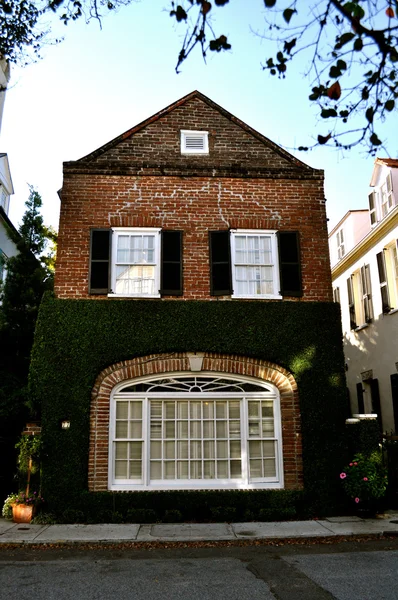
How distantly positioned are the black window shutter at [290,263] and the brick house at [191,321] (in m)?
0.02

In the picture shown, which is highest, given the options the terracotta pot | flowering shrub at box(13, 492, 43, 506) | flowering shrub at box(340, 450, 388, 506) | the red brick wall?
the red brick wall

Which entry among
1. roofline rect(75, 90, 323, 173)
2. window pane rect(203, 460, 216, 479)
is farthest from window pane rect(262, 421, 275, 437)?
roofline rect(75, 90, 323, 173)

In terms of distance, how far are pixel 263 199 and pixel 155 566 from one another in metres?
7.62

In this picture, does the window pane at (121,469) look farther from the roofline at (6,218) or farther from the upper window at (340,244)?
the upper window at (340,244)

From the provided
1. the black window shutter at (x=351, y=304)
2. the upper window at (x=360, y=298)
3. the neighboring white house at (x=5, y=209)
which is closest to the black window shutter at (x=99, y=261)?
the neighboring white house at (x=5, y=209)

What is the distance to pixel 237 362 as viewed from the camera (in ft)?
33.4

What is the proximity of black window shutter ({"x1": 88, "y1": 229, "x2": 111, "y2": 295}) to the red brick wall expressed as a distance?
0.43ft

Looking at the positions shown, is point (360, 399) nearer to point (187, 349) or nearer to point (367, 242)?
point (367, 242)

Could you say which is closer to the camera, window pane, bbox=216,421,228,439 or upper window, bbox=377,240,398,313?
window pane, bbox=216,421,228,439

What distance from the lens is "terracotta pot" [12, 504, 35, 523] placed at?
9055 mm

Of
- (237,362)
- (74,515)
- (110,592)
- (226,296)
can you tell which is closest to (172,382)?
(237,362)

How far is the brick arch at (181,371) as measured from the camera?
9.56 m

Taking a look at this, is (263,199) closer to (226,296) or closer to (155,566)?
(226,296)

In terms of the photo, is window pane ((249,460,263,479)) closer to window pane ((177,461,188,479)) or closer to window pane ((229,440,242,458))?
window pane ((229,440,242,458))
